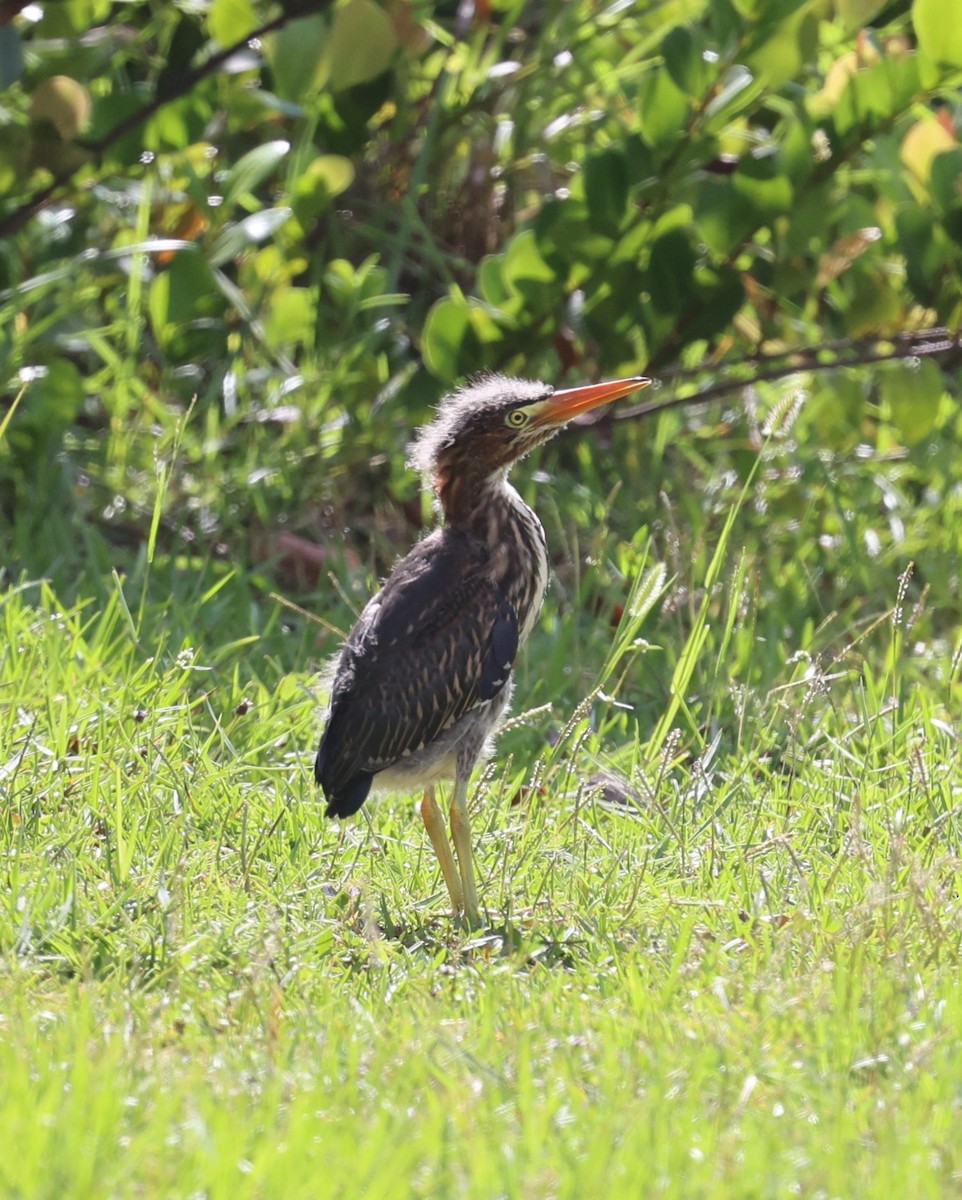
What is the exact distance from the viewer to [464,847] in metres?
4.64

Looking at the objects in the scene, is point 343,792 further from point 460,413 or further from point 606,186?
point 606,186

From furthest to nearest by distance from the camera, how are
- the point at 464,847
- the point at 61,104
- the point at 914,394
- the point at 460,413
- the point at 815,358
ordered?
the point at 815,358, the point at 914,394, the point at 61,104, the point at 460,413, the point at 464,847

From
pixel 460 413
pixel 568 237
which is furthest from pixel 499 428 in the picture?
pixel 568 237

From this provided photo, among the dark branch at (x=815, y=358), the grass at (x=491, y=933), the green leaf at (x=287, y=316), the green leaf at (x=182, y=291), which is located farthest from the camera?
the green leaf at (x=287, y=316)

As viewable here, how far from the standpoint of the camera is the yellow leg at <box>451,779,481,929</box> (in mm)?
4484

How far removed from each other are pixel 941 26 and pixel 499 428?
206 centimetres

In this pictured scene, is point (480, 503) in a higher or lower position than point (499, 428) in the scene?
lower

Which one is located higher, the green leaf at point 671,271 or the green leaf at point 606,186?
the green leaf at point 606,186

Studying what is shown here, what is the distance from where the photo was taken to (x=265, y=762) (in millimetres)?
5441

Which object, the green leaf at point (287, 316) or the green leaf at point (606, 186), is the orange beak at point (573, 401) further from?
the green leaf at point (287, 316)

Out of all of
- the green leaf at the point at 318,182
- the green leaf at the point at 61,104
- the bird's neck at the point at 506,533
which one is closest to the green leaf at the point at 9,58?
the green leaf at the point at 61,104

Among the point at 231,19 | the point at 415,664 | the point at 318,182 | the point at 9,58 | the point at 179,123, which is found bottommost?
the point at 415,664

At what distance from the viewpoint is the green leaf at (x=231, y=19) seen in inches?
244

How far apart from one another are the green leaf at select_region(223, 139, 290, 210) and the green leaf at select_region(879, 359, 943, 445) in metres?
2.30
